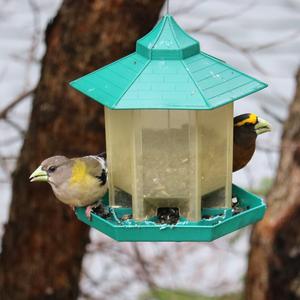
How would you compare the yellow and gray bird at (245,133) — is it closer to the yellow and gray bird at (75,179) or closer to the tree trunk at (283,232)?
the yellow and gray bird at (75,179)

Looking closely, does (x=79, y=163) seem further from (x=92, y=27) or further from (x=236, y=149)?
(x=92, y=27)

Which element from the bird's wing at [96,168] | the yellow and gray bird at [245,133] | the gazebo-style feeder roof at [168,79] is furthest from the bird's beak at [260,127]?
the bird's wing at [96,168]

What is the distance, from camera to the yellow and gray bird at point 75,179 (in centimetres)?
365

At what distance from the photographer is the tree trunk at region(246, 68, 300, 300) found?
229 inches

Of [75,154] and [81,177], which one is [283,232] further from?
[81,177]

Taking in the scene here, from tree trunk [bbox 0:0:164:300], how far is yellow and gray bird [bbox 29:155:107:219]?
1.96 m

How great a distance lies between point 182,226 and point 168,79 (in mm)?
587

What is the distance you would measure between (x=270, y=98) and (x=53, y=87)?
2922mm

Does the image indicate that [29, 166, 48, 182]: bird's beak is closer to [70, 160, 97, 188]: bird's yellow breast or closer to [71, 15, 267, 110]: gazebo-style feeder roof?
[70, 160, 97, 188]: bird's yellow breast

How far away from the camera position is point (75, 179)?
3.67m

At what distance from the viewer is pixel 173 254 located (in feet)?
25.3

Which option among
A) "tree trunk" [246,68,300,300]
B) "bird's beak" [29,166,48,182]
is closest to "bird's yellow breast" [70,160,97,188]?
"bird's beak" [29,166,48,182]

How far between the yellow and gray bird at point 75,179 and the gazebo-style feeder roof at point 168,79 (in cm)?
34

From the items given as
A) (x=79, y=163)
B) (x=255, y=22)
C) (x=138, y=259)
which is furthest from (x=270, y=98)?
(x=79, y=163)
